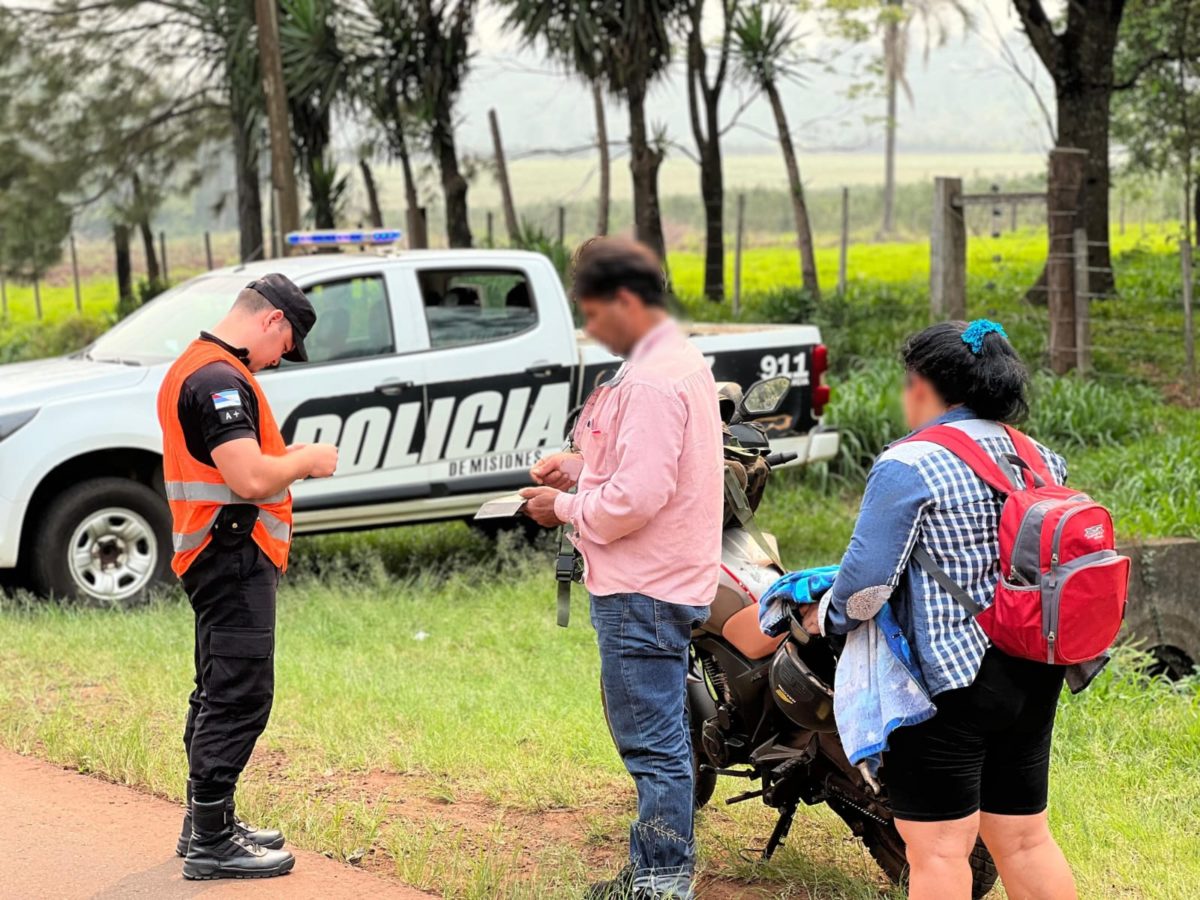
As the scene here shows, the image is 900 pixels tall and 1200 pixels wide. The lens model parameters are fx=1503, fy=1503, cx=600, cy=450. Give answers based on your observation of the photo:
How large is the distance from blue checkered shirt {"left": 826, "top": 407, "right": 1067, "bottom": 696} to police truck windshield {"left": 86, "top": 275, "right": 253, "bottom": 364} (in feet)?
18.8

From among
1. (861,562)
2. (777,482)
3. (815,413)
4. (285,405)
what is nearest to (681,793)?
(861,562)

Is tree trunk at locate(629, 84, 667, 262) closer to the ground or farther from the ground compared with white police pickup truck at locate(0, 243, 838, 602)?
farther from the ground

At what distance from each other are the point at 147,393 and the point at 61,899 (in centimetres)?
423

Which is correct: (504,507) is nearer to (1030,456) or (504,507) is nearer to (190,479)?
(190,479)

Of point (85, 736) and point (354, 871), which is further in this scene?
point (85, 736)

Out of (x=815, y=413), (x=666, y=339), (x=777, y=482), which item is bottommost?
(x=777, y=482)

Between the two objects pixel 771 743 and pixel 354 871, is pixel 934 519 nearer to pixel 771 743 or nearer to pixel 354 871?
pixel 771 743

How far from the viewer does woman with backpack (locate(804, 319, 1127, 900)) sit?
3.33 metres

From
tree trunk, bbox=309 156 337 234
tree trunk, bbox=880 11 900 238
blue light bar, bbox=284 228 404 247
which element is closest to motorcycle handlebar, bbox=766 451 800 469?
blue light bar, bbox=284 228 404 247

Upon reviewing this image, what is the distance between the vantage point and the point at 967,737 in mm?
3422

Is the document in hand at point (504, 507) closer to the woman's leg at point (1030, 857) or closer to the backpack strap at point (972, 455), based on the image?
the backpack strap at point (972, 455)

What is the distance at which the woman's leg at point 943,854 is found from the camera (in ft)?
11.3

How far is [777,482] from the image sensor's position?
36.9 ft

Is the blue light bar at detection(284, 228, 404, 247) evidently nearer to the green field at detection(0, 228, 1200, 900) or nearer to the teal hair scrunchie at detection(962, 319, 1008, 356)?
the green field at detection(0, 228, 1200, 900)
